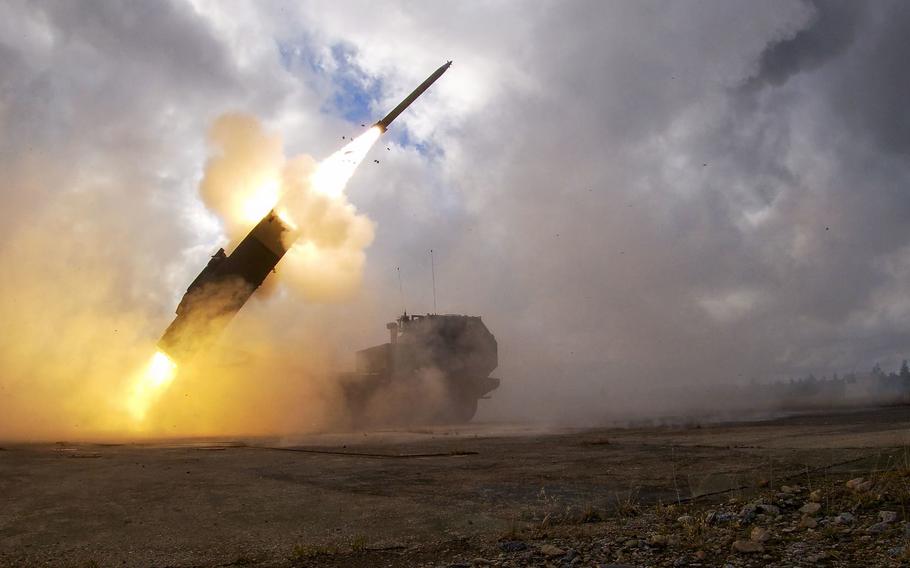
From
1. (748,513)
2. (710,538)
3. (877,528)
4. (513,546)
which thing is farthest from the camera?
(748,513)

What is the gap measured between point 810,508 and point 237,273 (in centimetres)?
1628

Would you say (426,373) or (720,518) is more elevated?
(426,373)

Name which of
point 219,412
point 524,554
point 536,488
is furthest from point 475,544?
point 219,412

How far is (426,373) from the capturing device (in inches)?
1225

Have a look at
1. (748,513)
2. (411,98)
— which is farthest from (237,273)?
(748,513)

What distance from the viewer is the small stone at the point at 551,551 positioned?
15.2 feet

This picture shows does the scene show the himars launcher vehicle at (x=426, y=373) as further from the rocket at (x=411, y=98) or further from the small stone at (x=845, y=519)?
the small stone at (x=845, y=519)

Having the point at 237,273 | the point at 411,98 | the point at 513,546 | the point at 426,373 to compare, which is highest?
the point at 411,98

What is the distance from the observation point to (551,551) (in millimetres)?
4664

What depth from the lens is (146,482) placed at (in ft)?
27.9

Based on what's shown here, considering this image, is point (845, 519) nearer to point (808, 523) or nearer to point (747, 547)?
point (808, 523)

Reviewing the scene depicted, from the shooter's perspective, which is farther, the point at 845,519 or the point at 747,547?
the point at 845,519

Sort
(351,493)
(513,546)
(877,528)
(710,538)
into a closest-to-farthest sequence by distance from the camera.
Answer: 1. (877,528)
2. (710,538)
3. (513,546)
4. (351,493)

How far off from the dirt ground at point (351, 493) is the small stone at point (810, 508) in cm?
92
